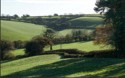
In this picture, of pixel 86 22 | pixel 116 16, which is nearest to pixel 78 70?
pixel 116 16

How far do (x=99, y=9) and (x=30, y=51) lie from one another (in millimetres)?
28938

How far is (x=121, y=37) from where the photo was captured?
55.8m

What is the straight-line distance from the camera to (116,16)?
2052 inches

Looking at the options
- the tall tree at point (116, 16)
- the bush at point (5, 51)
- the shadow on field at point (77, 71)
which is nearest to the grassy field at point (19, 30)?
the bush at point (5, 51)

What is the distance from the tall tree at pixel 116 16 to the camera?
49338 mm

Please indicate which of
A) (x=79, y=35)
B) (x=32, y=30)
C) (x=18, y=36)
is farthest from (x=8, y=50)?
(x=32, y=30)

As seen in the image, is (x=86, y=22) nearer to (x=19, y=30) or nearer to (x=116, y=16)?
(x=19, y=30)

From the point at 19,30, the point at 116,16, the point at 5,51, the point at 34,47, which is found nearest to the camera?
the point at 116,16

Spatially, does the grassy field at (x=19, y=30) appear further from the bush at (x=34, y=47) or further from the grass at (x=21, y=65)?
the grass at (x=21, y=65)

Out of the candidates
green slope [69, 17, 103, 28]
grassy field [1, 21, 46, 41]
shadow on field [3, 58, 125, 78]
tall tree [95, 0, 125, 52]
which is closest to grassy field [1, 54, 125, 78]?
shadow on field [3, 58, 125, 78]

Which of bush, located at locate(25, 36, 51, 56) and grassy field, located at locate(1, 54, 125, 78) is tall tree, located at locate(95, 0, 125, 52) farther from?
bush, located at locate(25, 36, 51, 56)

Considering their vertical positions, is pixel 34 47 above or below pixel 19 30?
above

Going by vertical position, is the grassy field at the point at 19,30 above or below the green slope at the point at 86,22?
below

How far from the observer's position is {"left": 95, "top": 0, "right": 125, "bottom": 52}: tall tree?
1942 inches
